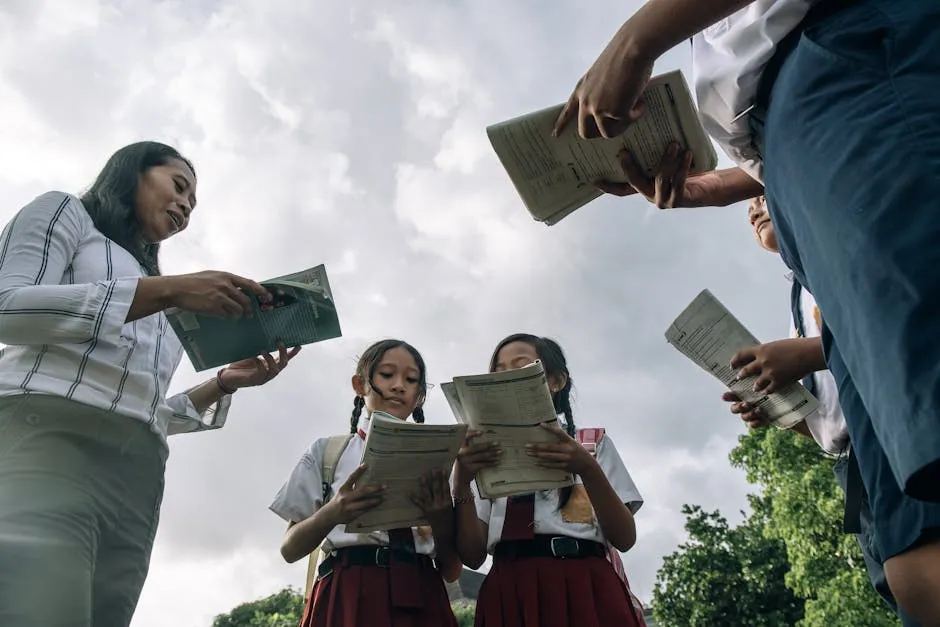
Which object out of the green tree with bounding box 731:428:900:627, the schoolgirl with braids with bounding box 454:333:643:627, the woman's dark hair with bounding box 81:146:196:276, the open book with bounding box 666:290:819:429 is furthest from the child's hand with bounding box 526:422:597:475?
the green tree with bounding box 731:428:900:627

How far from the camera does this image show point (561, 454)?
2416mm

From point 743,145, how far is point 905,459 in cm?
70

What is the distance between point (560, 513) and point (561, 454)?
0.37 metres

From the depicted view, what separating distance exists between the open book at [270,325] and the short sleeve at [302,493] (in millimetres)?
685

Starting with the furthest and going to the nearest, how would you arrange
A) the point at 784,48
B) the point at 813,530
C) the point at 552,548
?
the point at 813,530 < the point at 552,548 < the point at 784,48

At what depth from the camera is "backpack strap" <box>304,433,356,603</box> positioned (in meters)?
2.79

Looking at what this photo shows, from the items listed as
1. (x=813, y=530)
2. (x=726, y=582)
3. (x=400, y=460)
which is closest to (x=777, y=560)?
(x=726, y=582)

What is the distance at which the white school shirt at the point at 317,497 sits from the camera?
8.68ft

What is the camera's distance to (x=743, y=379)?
2297 millimetres

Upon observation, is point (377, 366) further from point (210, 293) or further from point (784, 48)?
point (784, 48)

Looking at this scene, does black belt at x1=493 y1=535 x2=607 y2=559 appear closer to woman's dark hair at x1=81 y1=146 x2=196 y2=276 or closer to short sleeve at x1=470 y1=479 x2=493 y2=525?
short sleeve at x1=470 y1=479 x2=493 y2=525

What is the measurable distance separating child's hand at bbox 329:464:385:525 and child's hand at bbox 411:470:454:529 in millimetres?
150

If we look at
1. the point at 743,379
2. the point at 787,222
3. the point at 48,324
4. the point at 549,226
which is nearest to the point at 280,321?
the point at 48,324

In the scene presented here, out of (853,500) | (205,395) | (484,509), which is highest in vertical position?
(205,395)
